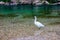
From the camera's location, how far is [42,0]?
107 ft

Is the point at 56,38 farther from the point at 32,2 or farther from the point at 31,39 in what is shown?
the point at 32,2

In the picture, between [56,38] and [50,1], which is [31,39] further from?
[50,1]

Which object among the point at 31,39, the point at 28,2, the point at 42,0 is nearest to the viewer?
the point at 31,39

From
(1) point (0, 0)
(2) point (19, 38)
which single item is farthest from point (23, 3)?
(2) point (19, 38)

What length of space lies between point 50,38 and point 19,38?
128 centimetres

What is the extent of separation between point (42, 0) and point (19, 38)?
83.1 ft

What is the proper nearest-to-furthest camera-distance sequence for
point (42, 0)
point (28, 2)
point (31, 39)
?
point (31, 39)
point (42, 0)
point (28, 2)

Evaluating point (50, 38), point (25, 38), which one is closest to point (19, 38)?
point (25, 38)

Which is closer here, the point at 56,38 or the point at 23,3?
the point at 56,38

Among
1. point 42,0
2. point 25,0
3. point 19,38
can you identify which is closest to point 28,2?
point 25,0

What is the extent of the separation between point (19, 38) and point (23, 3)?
2593cm

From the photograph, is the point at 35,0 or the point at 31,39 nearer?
the point at 31,39

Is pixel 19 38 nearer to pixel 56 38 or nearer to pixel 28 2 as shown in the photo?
pixel 56 38

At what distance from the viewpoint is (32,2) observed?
34.2 m
